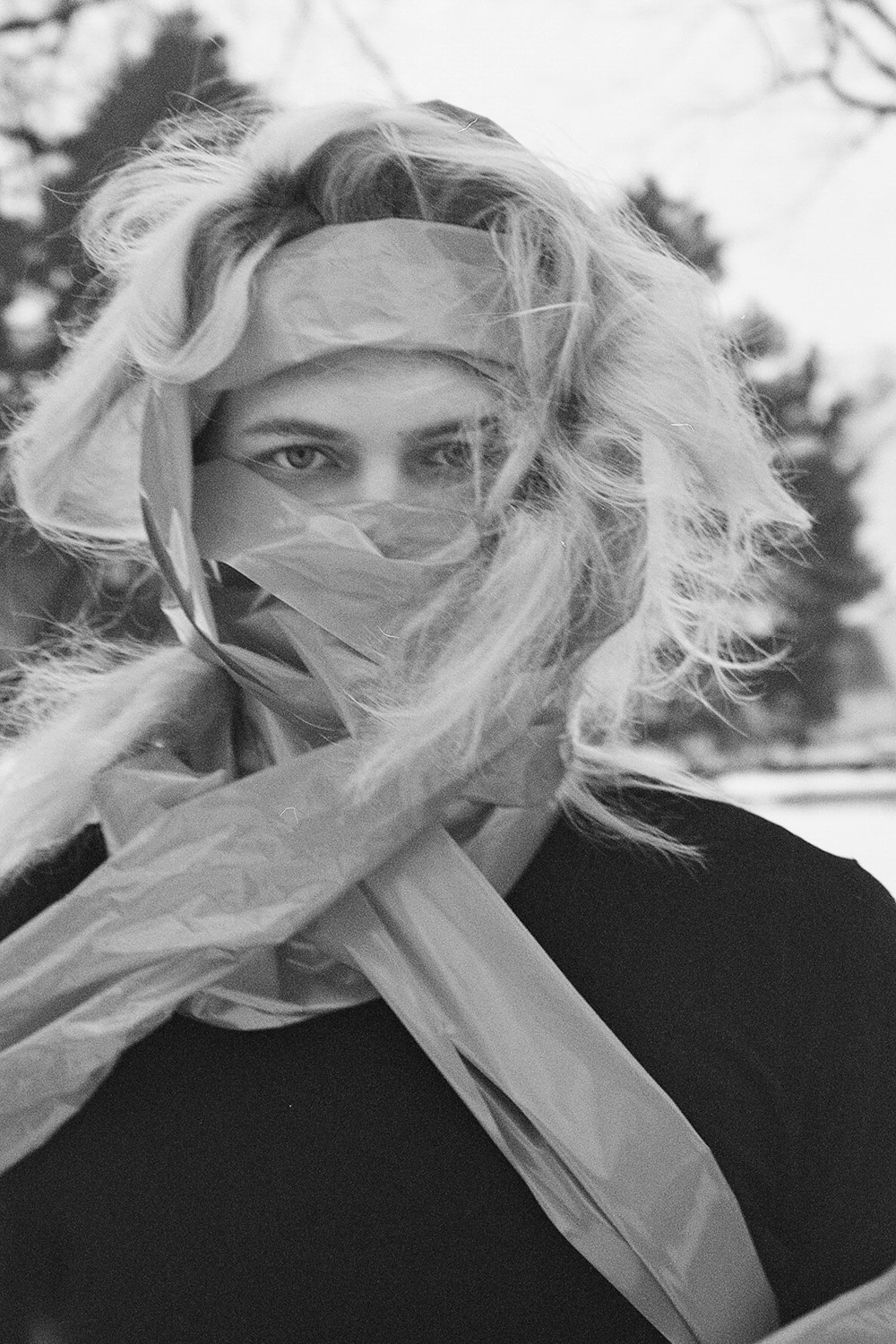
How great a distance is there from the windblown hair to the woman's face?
0.03 m

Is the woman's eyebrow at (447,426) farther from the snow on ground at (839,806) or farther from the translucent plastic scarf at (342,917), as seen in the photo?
the snow on ground at (839,806)

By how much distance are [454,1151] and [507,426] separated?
575 mm

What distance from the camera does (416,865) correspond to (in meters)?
1.23

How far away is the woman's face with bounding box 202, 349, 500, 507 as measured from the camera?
130 centimetres

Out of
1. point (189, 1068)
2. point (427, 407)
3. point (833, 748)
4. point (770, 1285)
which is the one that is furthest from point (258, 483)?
point (833, 748)

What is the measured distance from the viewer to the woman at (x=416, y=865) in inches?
43.9

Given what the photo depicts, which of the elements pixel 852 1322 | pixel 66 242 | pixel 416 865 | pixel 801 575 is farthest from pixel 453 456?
pixel 801 575

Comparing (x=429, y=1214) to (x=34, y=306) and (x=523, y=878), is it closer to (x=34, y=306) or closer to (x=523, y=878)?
(x=523, y=878)

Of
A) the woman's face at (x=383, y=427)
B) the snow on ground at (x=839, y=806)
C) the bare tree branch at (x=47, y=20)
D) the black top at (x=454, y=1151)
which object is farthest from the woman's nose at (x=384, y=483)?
the snow on ground at (x=839, y=806)

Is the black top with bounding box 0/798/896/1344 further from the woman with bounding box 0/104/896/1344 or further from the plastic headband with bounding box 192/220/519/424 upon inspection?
the plastic headband with bounding box 192/220/519/424

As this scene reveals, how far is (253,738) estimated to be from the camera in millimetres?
1414

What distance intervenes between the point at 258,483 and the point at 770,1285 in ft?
Result: 2.41

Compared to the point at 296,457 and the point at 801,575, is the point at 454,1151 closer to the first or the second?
the point at 296,457

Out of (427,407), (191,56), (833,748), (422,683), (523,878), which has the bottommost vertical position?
(833,748)
